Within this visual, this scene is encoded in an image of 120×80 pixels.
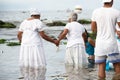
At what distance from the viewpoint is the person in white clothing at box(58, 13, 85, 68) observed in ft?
44.4

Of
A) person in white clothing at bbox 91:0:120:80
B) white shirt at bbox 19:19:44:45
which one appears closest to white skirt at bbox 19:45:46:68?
white shirt at bbox 19:19:44:45

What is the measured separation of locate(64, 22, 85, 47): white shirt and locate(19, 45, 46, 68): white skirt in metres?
2.45

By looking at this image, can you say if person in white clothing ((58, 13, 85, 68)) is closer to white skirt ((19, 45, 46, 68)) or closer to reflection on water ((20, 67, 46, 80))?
reflection on water ((20, 67, 46, 80))

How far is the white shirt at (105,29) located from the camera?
9.21 metres

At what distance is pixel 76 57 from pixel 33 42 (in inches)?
113

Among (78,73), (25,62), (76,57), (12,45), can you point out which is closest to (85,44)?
(76,57)

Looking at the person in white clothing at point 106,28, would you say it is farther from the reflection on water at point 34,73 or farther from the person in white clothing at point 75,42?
the person in white clothing at point 75,42

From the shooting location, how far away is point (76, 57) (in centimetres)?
1371

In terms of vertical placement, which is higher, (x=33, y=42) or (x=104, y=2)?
(x=104, y=2)

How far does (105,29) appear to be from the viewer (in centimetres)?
928

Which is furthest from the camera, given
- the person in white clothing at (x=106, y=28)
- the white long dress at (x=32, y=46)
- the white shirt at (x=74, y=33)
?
the white shirt at (x=74, y=33)

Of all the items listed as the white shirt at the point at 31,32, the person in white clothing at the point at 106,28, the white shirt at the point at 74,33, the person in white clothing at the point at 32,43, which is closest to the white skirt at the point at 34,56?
the person in white clothing at the point at 32,43

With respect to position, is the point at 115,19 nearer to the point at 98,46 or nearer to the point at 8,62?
the point at 98,46

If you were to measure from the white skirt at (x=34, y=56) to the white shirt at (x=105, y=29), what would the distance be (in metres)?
2.34
